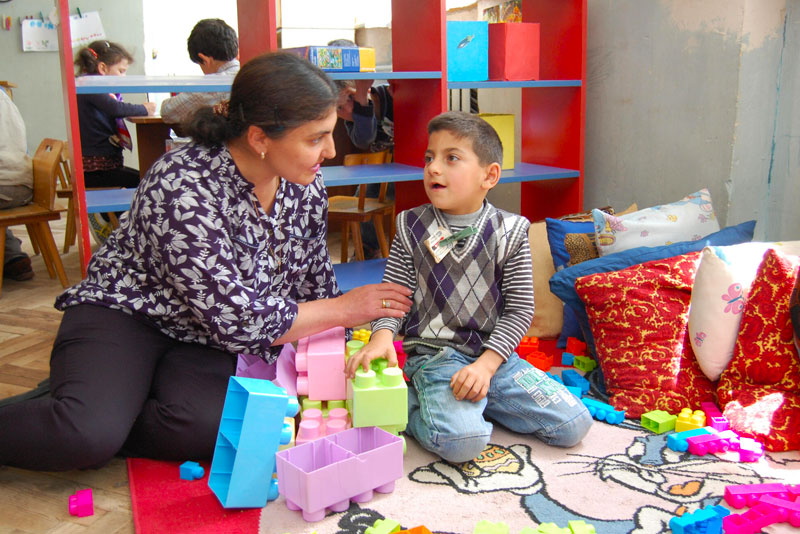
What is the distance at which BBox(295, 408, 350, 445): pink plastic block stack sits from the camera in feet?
5.48

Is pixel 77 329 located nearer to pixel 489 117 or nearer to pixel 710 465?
pixel 710 465

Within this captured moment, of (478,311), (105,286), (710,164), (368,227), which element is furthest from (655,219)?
(368,227)

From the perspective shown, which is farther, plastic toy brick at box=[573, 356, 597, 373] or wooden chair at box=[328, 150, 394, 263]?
wooden chair at box=[328, 150, 394, 263]

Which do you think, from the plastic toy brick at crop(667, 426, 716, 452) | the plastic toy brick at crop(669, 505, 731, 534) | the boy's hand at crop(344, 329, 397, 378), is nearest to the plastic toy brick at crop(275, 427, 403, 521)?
the boy's hand at crop(344, 329, 397, 378)

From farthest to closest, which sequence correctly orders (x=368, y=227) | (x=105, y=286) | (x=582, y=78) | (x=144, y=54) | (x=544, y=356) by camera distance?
(x=144, y=54) < (x=368, y=227) < (x=582, y=78) < (x=544, y=356) < (x=105, y=286)

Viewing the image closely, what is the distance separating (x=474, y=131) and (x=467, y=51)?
1.26 m

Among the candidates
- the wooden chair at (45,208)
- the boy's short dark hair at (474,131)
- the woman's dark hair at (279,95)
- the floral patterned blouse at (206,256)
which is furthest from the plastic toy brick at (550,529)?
the wooden chair at (45,208)

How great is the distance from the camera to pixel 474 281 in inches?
75.1

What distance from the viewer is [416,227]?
195 centimetres

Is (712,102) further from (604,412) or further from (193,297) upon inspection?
(193,297)

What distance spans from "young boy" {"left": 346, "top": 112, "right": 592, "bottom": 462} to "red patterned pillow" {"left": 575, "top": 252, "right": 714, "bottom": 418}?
26 cm

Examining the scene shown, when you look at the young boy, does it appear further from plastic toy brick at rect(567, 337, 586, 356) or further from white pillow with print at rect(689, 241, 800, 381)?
plastic toy brick at rect(567, 337, 586, 356)

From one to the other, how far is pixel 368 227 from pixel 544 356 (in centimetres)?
211

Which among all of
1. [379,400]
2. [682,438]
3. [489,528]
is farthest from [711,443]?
[379,400]
